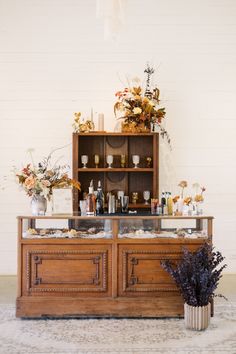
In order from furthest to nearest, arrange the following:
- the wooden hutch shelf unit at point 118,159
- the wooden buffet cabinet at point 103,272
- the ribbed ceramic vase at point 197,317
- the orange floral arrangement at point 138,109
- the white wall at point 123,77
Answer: the white wall at point 123,77
the wooden hutch shelf unit at point 118,159
the orange floral arrangement at point 138,109
the wooden buffet cabinet at point 103,272
the ribbed ceramic vase at point 197,317

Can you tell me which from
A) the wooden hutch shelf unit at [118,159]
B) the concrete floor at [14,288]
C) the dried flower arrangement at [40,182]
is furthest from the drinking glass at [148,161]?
the dried flower arrangement at [40,182]

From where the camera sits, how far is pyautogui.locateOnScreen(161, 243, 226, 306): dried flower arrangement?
436 cm

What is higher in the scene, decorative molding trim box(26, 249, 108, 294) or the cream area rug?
decorative molding trim box(26, 249, 108, 294)

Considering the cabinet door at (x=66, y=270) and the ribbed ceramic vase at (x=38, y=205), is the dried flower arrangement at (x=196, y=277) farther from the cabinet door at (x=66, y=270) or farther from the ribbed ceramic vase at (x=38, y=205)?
the ribbed ceramic vase at (x=38, y=205)

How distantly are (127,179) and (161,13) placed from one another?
2.67m

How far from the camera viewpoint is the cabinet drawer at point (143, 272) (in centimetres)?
475

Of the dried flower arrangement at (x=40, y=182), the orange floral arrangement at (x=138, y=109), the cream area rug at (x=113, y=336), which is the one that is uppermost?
the orange floral arrangement at (x=138, y=109)

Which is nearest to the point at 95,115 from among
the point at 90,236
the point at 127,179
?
the point at 127,179

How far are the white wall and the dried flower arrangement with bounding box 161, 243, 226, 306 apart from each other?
290 cm

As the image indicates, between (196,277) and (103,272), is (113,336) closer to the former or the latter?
(103,272)

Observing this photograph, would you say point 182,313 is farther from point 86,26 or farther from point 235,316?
point 86,26

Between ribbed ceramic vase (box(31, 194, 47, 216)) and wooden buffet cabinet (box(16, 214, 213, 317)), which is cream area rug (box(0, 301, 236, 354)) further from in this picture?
ribbed ceramic vase (box(31, 194, 47, 216))

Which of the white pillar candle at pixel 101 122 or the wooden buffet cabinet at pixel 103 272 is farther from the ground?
the white pillar candle at pixel 101 122

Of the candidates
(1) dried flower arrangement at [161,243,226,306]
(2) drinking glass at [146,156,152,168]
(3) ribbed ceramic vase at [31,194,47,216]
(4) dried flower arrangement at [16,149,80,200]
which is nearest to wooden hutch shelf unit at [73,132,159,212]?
(2) drinking glass at [146,156,152,168]
